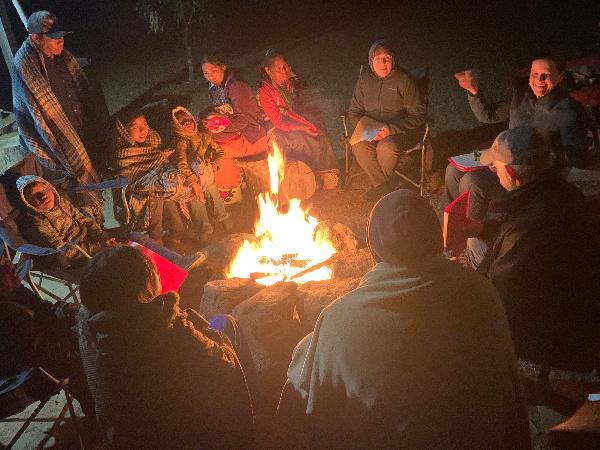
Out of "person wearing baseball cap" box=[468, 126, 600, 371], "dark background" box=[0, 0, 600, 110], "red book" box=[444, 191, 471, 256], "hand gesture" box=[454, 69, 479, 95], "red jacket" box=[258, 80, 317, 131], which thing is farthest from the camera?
"dark background" box=[0, 0, 600, 110]

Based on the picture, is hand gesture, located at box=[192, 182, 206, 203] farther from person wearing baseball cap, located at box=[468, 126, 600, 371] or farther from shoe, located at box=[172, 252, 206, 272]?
person wearing baseball cap, located at box=[468, 126, 600, 371]

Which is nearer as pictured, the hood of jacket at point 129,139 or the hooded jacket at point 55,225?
the hooded jacket at point 55,225

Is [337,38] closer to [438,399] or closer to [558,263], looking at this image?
[558,263]

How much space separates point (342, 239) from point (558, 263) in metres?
2.42

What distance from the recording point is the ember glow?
15.1ft

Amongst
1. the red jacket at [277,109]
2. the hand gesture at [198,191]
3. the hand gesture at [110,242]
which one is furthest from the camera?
the red jacket at [277,109]

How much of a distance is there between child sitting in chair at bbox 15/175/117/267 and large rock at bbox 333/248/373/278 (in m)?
2.44

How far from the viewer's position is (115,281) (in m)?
2.20

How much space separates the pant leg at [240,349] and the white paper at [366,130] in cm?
371

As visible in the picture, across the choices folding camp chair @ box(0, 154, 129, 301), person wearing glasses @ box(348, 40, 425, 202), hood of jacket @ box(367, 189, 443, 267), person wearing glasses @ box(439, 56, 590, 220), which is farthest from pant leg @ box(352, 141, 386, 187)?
hood of jacket @ box(367, 189, 443, 267)

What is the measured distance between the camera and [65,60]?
5684 millimetres

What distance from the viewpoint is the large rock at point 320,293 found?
3695 millimetres

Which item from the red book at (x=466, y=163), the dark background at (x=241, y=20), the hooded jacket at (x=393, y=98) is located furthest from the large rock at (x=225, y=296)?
the dark background at (x=241, y=20)

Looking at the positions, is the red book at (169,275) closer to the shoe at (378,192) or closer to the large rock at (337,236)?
the large rock at (337,236)
